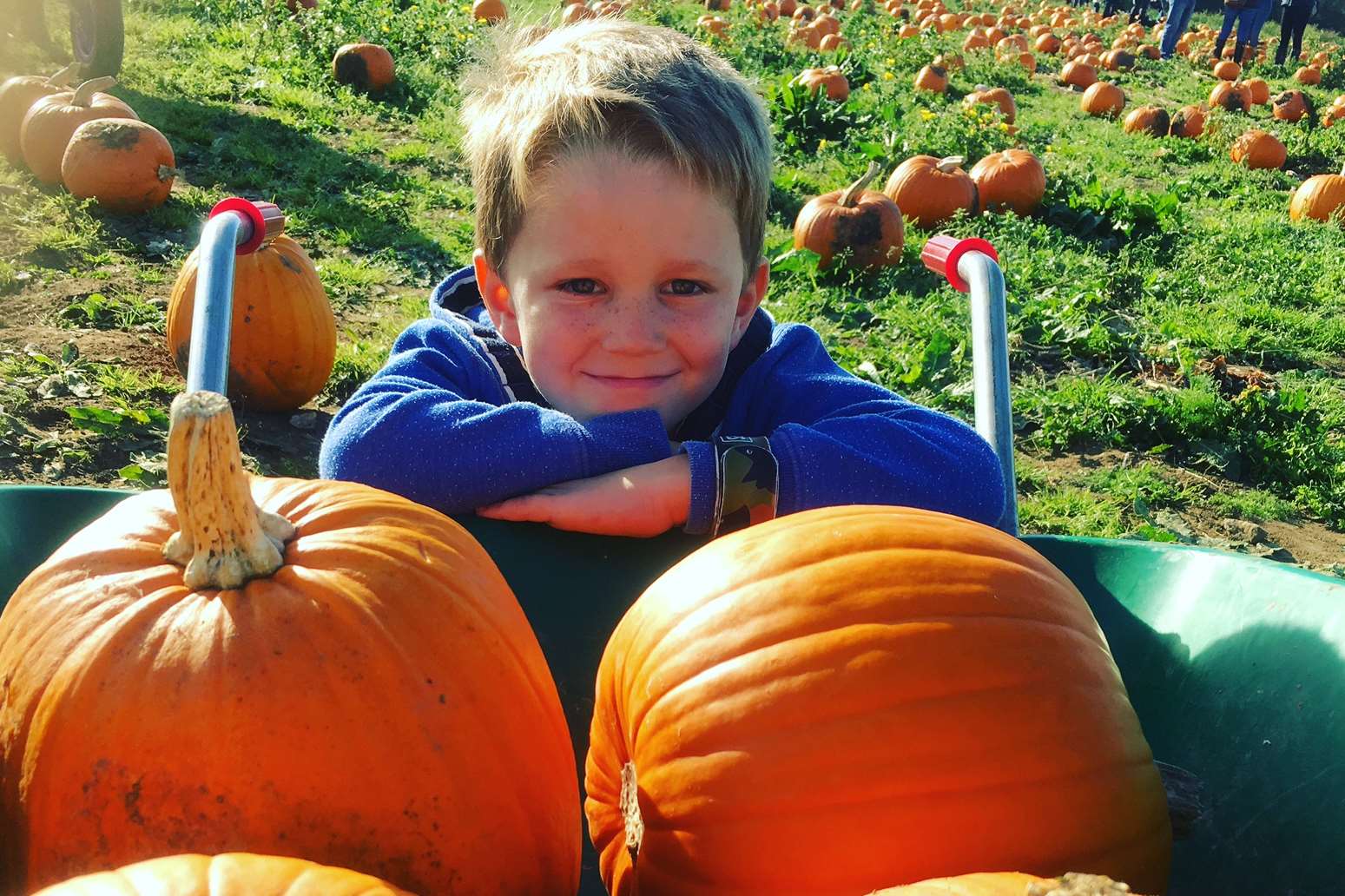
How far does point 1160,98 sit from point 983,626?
49.9 ft

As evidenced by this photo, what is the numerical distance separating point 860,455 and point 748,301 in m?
0.63

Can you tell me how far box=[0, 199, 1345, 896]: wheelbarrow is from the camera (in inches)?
61.0

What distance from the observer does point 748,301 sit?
250cm

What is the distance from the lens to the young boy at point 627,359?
1.97 m

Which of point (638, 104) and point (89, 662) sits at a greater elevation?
point (638, 104)

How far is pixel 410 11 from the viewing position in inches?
491

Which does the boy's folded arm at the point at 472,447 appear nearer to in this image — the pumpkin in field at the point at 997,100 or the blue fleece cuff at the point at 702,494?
the blue fleece cuff at the point at 702,494

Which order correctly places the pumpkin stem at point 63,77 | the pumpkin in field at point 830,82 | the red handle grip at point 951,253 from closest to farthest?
the red handle grip at point 951,253 < the pumpkin stem at point 63,77 < the pumpkin in field at point 830,82

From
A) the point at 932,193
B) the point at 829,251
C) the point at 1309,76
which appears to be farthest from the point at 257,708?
the point at 1309,76

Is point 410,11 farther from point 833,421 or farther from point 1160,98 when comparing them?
point 833,421

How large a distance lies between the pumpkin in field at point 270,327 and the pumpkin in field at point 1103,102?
11.0m

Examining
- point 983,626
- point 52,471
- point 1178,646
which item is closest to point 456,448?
point 983,626

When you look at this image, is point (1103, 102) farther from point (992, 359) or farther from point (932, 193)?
point (992, 359)

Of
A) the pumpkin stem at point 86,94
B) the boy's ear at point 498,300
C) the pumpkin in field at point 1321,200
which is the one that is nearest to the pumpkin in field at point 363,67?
the pumpkin stem at point 86,94
